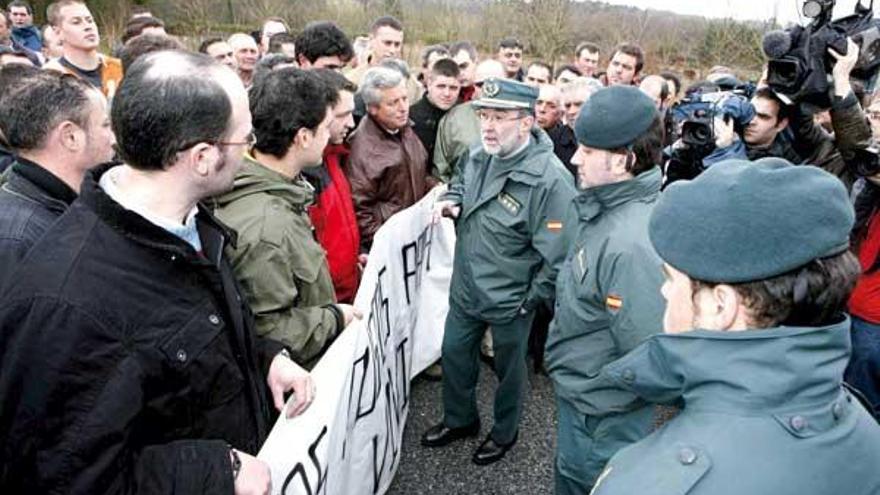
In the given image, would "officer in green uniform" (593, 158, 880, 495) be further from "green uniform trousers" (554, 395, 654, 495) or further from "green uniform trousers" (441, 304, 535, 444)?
"green uniform trousers" (441, 304, 535, 444)

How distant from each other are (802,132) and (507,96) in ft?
6.33

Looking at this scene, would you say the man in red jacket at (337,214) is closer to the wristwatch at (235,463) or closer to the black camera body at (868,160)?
the wristwatch at (235,463)

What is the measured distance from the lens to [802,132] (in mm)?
3875

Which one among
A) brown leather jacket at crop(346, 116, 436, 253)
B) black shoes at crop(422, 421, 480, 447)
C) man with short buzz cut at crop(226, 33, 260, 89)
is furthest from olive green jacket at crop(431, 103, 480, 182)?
man with short buzz cut at crop(226, 33, 260, 89)

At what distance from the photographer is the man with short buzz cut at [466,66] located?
18.9ft

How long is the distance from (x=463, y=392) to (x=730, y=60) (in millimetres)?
15746

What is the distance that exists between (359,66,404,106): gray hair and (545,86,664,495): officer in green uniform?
168 cm

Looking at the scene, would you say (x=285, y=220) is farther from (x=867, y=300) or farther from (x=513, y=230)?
(x=867, y=300)

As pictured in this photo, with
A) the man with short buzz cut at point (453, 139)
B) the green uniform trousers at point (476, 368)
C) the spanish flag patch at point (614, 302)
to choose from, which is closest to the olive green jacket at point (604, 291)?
the spanish flag patch at point (614, 302)

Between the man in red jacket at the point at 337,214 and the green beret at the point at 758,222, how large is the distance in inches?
77.1

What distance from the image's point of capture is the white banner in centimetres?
198

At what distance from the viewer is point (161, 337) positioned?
59.7 inches

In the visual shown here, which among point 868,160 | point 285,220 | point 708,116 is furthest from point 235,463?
point 868,160

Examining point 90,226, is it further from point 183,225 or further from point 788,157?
point 788,157
